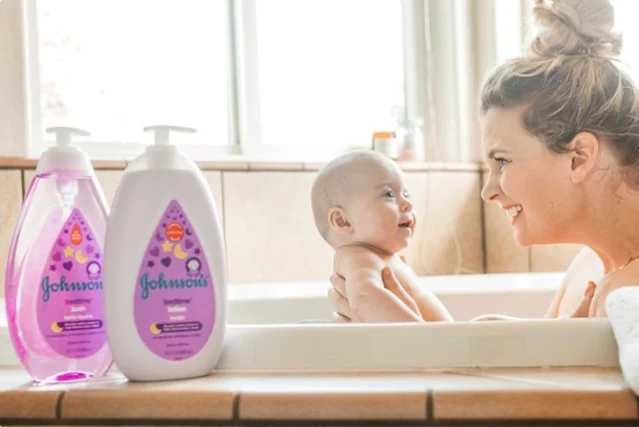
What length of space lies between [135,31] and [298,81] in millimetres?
524

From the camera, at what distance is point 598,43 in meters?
1.25

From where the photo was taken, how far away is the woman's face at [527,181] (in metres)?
1.23

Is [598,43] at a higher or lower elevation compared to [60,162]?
higher

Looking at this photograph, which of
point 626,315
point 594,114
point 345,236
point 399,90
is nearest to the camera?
point 626,315

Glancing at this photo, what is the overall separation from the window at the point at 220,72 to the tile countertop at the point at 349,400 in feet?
4.47

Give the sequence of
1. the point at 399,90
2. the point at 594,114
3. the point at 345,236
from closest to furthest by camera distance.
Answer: the point at 594,114 < the point at 345,236 < the point at 399,90

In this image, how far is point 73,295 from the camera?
33.1 inches

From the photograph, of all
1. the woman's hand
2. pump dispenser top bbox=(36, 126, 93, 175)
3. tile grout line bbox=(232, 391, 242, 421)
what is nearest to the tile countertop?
Answer: tile grout line bbox=(232, 391, 242, 421)

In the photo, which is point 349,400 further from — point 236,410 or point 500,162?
point 500,162

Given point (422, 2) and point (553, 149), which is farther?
point (422, 2)

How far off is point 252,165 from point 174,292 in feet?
4.44

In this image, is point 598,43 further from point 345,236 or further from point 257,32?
point 257,32

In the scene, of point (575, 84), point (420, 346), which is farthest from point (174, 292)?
point (575, 84)

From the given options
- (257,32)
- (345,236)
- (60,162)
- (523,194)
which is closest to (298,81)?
(257,32)
